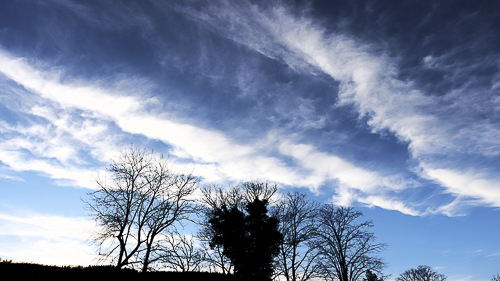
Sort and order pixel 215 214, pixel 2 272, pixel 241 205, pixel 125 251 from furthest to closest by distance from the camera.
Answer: pixel 241 205, pixel 215 214, pixel 125 251, pixel 2 272

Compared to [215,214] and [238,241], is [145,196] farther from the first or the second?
[238,241]

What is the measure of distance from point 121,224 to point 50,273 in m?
10.4

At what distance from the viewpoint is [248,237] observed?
2555 centimetres

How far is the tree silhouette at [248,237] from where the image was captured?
24328 mm

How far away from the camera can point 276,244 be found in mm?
25531

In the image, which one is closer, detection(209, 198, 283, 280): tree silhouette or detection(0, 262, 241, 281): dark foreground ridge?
detection(0, 262, 241, 281): dark foreground ridge

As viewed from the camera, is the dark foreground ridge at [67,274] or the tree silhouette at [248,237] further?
the tree silhouette at [248,237]

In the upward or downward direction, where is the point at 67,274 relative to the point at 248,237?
downward

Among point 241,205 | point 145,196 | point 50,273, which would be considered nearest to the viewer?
point 50,273

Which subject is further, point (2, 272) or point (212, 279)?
point (212, 279)

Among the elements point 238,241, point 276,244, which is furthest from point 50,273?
point 276,244

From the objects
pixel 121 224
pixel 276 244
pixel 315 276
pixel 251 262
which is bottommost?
pixel 315 276

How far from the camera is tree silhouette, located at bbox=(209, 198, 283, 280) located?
24328mm

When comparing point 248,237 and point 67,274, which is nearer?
point 67,274
